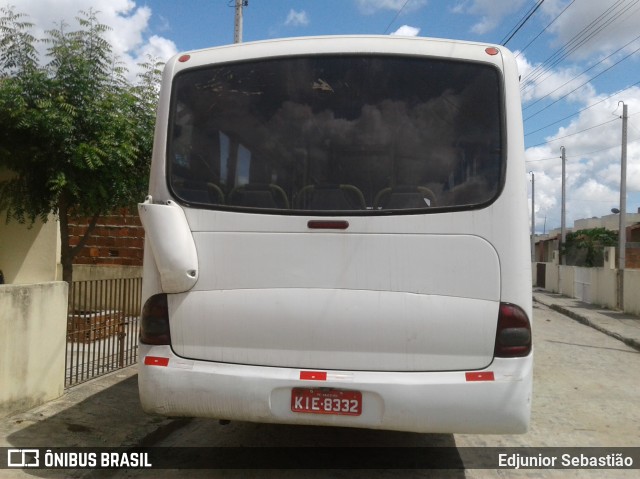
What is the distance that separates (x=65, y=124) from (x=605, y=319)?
15456 mm

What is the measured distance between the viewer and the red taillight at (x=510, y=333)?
3.95 meters

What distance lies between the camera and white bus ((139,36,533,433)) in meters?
3.95

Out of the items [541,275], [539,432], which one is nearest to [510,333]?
[539,432]

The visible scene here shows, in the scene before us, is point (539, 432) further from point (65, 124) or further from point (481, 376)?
point (65, 124)

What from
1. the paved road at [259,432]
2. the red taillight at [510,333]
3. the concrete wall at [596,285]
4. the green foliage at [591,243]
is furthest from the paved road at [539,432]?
the green foliage at [591,243]

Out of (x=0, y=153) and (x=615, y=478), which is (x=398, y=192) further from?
(x=0, y=153)

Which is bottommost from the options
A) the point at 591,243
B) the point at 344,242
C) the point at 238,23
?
the point at 344,242

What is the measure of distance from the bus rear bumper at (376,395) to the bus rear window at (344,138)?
39.3 inches

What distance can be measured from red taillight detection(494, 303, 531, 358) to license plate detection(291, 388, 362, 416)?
2.91 ft

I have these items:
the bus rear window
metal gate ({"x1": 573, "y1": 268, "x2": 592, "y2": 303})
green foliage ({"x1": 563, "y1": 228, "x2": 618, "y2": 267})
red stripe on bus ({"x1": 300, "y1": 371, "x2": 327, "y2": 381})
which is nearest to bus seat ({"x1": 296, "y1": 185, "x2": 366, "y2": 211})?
the bus rear window

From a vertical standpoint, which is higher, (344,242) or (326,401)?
(344,242)

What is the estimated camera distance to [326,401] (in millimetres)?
4016

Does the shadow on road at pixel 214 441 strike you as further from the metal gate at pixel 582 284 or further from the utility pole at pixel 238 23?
the metal gate at pixel 582 284

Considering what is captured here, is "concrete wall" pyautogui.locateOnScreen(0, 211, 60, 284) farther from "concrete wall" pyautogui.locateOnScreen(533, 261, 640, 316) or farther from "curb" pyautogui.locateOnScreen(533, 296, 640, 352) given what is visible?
"concrete wall" pyautogui.locateOnScreen(533, 261, 640, 316)
